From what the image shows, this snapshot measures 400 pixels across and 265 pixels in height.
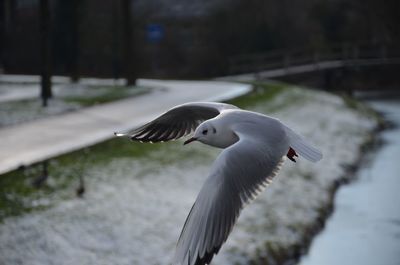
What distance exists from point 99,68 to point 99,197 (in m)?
23.5

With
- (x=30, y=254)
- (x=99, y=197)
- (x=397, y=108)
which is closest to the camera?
(x=30, y=254)

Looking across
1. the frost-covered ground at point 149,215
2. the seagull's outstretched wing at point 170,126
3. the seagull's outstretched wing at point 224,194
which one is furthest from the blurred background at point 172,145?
the seagull's outstretched wing at point 224,194

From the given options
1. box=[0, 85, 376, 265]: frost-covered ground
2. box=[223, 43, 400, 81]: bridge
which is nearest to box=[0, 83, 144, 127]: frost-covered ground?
box=[0, 85, 376, 265]: frost-covered ground

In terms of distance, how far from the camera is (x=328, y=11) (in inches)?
1359

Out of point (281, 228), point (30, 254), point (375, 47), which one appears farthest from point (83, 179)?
point (375, 47)

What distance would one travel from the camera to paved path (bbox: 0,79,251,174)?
10648 millimetres

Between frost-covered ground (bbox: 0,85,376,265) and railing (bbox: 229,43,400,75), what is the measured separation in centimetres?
1730

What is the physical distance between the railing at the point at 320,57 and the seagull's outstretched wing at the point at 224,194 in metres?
25.9

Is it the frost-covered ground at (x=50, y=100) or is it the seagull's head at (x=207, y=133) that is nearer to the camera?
the seagull's head at (x=207, y=133)

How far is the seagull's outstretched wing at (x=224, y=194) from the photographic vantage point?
3.90m

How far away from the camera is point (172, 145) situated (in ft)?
41.0

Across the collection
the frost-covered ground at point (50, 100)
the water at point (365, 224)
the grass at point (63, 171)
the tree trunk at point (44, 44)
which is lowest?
the water at point (365, 224)

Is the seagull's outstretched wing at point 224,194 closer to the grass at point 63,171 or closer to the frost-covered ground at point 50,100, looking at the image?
the grass at point 63,171

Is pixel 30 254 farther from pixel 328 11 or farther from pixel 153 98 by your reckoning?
pixel 328 11
